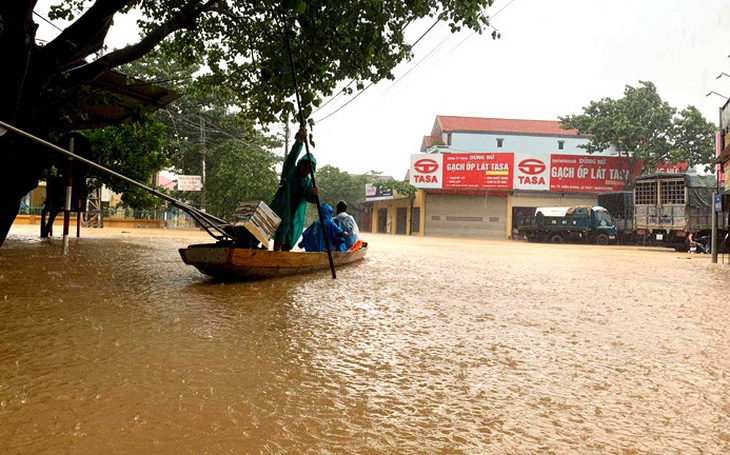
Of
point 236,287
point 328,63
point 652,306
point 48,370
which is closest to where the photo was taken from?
point 48,370

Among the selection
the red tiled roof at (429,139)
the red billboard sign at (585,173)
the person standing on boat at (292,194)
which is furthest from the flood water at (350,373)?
the red tiled roof at (429,139)

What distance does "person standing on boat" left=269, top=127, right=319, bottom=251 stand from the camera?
6.72 metres

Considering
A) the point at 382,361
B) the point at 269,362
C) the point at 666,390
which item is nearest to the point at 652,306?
the point at 666,390

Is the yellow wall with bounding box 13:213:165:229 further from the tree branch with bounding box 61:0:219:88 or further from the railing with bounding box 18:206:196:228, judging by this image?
the tree branch with bounding box 61:0:219:88

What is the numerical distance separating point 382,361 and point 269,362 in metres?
0.64

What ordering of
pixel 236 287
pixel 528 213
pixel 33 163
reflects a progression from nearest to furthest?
pixel 236 287, pixel 33 163, pixel 528 213

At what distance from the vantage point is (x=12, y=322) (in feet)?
10.6

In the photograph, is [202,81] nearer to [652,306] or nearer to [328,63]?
[328,63]

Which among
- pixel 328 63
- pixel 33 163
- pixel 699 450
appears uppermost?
pixel 328 63

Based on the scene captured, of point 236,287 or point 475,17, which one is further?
point 475,17

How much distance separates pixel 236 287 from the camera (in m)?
5.18

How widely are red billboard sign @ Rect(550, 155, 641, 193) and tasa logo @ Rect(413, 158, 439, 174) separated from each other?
282 inches

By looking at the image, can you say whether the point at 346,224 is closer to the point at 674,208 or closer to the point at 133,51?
the point at 133,51

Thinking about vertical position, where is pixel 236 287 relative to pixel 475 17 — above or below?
below
